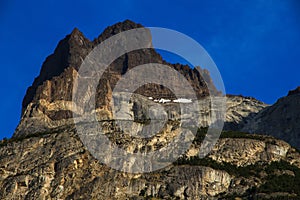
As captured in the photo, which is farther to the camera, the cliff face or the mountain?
the cliff face

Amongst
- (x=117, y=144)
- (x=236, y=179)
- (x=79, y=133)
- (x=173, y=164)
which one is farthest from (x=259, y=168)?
(x=79, y=133)

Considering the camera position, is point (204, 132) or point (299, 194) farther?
point (204, 132)

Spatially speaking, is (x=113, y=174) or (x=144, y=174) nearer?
(x=113, y=174)

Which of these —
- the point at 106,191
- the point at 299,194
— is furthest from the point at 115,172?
the point at 299,194

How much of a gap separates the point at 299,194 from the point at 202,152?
35.2m

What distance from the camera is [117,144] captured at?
17612 centimetres

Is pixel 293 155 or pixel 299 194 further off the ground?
pixel 293 155

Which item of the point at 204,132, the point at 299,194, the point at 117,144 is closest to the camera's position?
the point at 299,194

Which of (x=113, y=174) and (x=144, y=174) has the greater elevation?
(x=144, y=174)

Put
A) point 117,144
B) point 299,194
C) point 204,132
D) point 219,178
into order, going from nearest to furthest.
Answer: point 299,194 < point 219,178 < point 117,144 < point 204,132

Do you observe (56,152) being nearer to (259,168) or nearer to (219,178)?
(219,178)

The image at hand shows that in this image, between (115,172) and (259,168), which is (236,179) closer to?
(259,168)

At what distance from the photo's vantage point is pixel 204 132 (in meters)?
197

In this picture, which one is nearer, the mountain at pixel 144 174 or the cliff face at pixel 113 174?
the mountain at pixel 144 174
